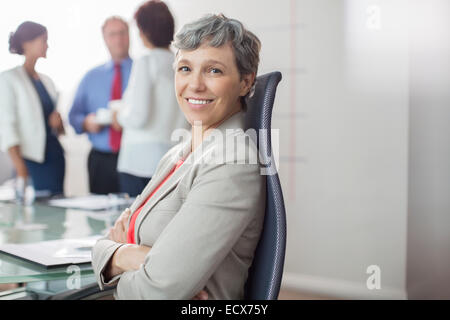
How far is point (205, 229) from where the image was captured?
95cm

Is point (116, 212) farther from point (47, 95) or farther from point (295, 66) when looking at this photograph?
point (295, 66)

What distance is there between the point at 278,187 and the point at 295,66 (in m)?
2.09

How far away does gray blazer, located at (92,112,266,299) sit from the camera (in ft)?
3.13

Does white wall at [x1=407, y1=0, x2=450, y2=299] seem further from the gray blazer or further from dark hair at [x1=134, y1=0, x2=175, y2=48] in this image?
the gray blazer

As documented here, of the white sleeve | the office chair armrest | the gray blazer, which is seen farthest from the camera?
the white sleeve

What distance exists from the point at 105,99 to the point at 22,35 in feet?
2.16

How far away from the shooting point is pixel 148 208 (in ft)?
3.69

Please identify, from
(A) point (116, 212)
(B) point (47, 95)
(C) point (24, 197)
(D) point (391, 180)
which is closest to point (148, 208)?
(A) point (116, 212)

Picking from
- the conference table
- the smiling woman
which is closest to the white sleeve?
the conference table

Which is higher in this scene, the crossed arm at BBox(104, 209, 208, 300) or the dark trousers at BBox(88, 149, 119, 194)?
the crossed arm at BBox(104, 209, 208, 300)

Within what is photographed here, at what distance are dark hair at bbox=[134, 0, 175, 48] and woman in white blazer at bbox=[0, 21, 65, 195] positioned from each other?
45cm

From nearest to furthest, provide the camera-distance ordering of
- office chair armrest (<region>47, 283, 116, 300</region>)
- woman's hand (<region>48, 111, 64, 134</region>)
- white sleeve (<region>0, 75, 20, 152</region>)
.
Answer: office chair armrest (<region>47, 283, 116, 300</region>) < white sleeve (<region>0, 75, 20, 152</region>) < woman's hand (<region>48, 111, 64, 134</region>)

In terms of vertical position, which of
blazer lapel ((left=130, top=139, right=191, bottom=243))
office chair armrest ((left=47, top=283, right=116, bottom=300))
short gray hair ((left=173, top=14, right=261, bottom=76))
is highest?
short gray hair ((left=173, top=14, right=261, bottom=76))

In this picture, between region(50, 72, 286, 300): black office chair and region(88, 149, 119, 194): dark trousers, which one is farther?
region(88, 149, 119, 194): dark trousers
